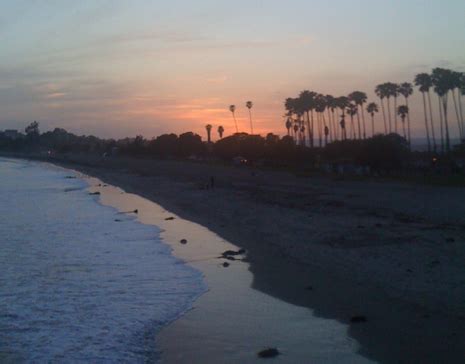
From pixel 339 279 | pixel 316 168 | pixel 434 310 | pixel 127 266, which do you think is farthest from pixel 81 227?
pixel 316 168

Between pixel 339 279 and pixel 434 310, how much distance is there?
10.1 feet

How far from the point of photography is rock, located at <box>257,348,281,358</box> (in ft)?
27.3

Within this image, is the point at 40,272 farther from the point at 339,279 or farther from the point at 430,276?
the point at 430,276

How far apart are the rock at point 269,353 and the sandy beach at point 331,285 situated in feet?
0.39

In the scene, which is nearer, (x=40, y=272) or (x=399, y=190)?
(x=40, y=272)

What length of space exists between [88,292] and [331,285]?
15.1ft

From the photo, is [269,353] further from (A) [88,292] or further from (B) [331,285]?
(A) [88,292]

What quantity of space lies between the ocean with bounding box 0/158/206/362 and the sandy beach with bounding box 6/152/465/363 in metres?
0.55

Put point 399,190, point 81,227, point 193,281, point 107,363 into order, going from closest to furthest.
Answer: point 107,363 < point 193,281 < point 81,227 < point 399,190

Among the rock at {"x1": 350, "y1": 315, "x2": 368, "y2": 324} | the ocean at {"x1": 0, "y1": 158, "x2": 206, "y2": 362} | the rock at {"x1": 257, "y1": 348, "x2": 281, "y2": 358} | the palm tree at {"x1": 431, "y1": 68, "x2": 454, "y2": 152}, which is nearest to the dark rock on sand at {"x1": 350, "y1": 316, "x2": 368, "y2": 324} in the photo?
the rock at {"x1": 350, "y1": 315, "x2": 368, "y2": 324}

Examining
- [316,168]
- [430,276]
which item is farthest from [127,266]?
[316,168]

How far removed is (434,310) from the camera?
9.81m

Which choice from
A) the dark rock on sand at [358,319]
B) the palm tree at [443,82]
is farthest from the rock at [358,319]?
the palm tree at [443,82]

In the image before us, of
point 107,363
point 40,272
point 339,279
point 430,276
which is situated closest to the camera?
point 107,363
